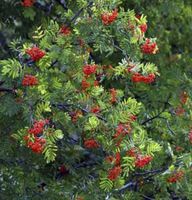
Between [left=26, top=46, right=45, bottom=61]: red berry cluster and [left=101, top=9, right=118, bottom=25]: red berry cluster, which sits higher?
[left=101, top=9, right=118, bottom=25]: red berry cluster

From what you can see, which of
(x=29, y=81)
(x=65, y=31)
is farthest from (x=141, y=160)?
(x=65, y=31)

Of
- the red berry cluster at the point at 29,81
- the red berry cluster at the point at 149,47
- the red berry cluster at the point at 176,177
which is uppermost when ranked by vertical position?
the red berry cluster at the point at 149,47

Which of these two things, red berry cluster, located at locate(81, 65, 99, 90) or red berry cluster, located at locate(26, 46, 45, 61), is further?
red berry cluster, located at locate(81, 65, 99, 90)

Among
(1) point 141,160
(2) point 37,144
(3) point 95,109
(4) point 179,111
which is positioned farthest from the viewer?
(4) point 179,111

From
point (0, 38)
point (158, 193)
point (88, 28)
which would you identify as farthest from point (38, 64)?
point (0, 38)

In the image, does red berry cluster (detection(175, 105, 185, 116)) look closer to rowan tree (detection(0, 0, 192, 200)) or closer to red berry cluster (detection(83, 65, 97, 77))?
rowan tree (detection(0, 0, 192, 200))

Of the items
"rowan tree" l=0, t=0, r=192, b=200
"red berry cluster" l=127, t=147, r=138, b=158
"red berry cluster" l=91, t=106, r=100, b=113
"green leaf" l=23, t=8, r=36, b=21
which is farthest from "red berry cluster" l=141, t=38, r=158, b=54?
"green leaf" l=23, t=8, r=36, b=21

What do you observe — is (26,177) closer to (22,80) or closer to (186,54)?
(22,80)

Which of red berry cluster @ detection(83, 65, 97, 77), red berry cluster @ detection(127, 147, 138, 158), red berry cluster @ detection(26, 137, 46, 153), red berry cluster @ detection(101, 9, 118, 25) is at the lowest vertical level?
red berry cluster @ detection(127, 147, 138, 158)

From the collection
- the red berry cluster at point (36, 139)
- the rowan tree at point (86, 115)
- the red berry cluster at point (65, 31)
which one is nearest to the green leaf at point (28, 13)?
the rowan tree at point (86, 115)

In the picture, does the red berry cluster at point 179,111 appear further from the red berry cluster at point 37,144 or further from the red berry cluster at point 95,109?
the red berry cluster at point 37,144

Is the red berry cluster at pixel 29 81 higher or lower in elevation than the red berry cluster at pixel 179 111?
higher

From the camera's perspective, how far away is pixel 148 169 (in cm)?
441

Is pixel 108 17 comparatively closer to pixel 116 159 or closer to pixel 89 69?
pixel 89 69
